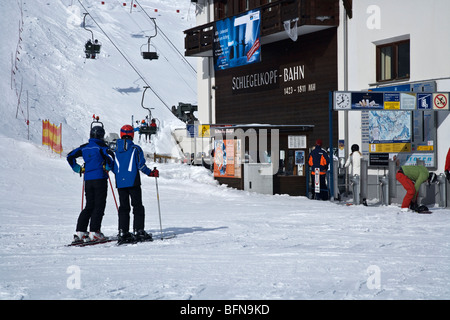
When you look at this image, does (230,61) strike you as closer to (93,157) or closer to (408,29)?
(408,29)

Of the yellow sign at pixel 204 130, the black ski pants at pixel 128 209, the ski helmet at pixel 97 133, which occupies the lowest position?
the black ski pants at pixel 128 209

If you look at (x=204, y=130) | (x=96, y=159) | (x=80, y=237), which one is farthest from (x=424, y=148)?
(x=80, y=237)

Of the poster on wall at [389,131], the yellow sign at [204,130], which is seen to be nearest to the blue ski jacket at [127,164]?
the poster on wall at [389,131]

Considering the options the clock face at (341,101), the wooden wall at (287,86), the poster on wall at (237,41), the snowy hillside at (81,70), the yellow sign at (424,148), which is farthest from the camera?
the snowy hillside at (81,70)

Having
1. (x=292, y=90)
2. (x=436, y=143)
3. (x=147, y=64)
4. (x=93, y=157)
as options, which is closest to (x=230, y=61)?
(x=292, y=90)

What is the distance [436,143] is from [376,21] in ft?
14.6

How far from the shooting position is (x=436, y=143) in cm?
1753

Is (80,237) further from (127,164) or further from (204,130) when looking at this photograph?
(204,130)

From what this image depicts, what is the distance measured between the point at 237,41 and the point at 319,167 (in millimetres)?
9170

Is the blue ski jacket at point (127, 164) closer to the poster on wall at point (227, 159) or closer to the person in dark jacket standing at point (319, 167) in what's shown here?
the person in dark jacket standing at point (319, 167)

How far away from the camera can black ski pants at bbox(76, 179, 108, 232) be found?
9805mm

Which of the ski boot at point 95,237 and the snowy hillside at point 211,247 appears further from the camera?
the ski boot at point 95,237

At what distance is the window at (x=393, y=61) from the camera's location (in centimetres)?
1942

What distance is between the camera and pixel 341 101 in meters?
15.6
